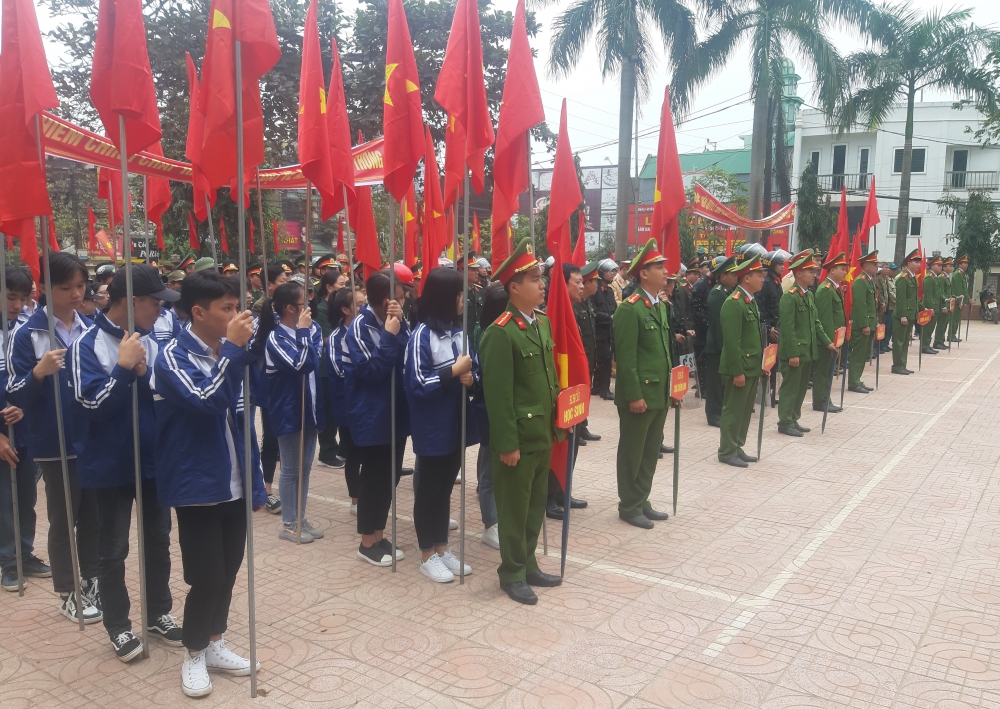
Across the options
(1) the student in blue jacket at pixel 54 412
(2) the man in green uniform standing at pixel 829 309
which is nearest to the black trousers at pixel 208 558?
(1) the student in blue jacket at pixel 54 412

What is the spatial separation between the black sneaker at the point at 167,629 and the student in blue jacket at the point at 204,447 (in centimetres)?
49

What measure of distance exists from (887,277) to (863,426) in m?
6.57

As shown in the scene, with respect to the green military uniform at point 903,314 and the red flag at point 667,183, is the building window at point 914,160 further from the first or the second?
the red flag at point 667,183

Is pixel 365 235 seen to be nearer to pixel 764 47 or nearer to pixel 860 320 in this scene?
pixel 860 320

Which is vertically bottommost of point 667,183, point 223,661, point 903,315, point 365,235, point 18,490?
point 223,661

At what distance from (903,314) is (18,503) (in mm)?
14095

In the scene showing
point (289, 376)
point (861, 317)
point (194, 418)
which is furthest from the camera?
point (861, 317)

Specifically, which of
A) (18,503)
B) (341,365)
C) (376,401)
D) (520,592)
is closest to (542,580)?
(520,592)

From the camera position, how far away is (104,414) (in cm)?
365

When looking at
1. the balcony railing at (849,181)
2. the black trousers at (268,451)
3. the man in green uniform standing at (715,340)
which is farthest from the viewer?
the balcony railing at (849,181)

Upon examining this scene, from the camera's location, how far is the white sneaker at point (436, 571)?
4.93 meters

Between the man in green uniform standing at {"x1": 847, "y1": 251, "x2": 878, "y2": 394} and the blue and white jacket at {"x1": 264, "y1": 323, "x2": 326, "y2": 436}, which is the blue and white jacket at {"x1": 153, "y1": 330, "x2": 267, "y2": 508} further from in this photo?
the man in green uniform standing at {"x1": 847, "y1": 251, "x2": 878, "y2": 394}

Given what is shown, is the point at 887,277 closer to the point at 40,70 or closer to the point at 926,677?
the point at 926,677

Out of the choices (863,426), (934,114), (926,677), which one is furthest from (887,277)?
(934,114)
